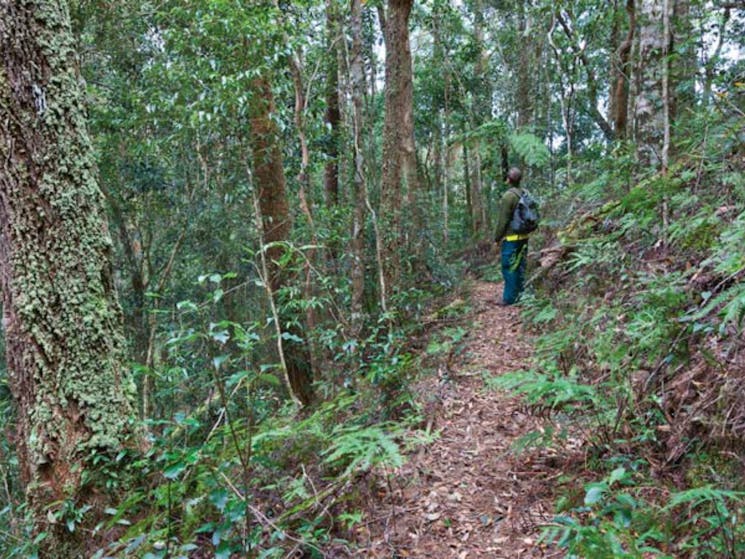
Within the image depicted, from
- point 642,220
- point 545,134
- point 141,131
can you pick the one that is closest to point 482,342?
point 642,220

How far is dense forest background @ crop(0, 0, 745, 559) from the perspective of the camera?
2838 millimetres

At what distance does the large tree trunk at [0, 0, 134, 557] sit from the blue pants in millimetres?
5686

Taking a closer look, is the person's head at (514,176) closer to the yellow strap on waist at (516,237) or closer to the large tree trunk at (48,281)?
the yellow strap on waist at (516,237)

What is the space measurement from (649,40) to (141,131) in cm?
827

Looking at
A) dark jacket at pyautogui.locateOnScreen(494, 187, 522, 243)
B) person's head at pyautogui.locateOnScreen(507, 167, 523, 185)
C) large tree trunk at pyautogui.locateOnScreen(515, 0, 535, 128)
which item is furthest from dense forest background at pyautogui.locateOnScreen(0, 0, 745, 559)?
large tree trunk at pyautogui.locateOnScreen(515, 0, 535, 128)

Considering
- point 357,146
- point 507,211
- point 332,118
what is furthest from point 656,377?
point 332,118

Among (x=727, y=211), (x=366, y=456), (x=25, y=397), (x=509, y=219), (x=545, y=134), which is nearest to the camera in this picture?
(x=366, y=456)

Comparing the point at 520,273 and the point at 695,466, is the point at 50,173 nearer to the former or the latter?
the point at 695,466

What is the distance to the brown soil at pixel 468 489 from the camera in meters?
2.91

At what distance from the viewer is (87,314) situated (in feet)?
11.3

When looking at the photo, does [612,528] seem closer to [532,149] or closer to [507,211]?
[507,211]

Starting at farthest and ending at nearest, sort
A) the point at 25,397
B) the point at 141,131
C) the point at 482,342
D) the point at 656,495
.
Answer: the point at 141,131 < the point at 482,342 < the point at 25,397 < the point at 656,495

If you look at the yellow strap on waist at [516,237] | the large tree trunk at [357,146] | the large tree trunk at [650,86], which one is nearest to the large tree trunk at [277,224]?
the large tree trunk at [357,146]

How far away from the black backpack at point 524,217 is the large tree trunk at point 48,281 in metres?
5.77
